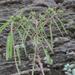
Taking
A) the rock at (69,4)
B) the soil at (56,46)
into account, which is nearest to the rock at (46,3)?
the soil at (56,46)

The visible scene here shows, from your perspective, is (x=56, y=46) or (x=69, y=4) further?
(x=69, y=4)

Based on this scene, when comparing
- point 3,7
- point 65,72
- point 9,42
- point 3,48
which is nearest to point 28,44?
point 3,48

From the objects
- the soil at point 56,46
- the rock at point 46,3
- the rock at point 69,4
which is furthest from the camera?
the rock at point 46,3

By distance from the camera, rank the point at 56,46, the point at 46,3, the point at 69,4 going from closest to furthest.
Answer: the point at 56,46, the point at 69,4, the point at 46,3

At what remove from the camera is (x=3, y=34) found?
3.53m

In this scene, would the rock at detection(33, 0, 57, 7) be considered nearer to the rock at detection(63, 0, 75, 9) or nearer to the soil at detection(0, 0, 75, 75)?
the soil at detection(0, 0, 75, 75)

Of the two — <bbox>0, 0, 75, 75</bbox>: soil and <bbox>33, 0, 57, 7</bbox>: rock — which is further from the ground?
<bbox>33, 0, 57, 7</bbox>: rock

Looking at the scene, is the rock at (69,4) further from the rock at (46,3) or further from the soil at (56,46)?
the rock at (46,3)

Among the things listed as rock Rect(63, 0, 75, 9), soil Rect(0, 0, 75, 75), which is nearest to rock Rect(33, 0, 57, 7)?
soil Rect(0, 0, 75, 75)

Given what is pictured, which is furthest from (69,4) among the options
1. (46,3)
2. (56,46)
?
(56,46)

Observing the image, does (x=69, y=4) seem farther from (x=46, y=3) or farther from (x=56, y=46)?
(x=56, y=46)

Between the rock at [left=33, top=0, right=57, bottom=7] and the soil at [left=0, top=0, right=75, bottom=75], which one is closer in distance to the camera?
the soil at [left=0, top=0, right=75, bottom=75]

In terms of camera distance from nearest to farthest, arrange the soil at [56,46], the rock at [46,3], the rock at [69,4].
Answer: the soil at [56,46], the rock at [69,4], the rock at [46,3]

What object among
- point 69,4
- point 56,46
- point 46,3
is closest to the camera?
point 56,46
